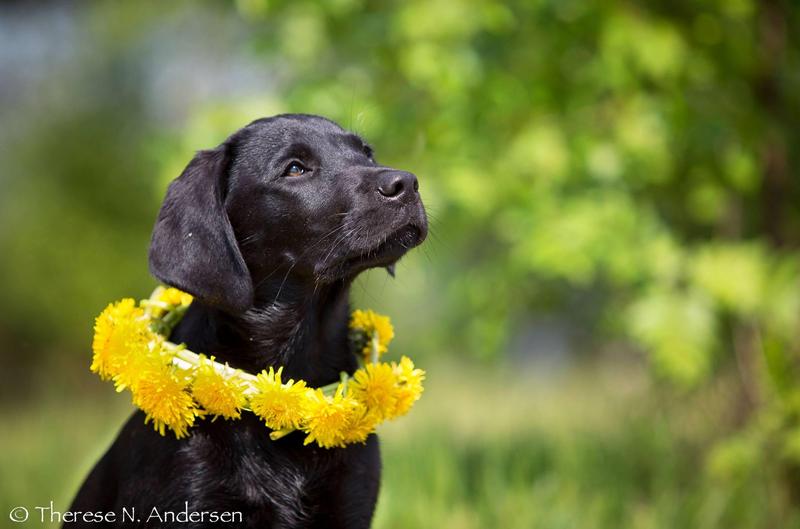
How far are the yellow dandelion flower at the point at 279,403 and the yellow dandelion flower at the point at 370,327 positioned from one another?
53 cm

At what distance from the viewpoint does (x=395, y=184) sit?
264 cm

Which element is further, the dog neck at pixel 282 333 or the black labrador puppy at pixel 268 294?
the dog neck at pixel 282 333

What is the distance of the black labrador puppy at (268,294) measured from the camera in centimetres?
254

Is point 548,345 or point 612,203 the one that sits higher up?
point 548,345

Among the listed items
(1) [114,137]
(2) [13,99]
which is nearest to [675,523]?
(1) [114,137]

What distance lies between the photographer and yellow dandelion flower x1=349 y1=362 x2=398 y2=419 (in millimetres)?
2645

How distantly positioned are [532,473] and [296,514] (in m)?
3.38

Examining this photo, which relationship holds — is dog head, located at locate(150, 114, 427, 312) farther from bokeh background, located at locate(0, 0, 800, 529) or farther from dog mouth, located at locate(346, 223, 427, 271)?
bokeh background, located at locate(0, 0, 800, 529)

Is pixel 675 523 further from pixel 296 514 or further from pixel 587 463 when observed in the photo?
pixel 296 514

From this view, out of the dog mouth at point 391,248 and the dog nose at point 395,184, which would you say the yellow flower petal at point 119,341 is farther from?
the dog nose at point 395,184

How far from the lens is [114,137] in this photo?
431 inches

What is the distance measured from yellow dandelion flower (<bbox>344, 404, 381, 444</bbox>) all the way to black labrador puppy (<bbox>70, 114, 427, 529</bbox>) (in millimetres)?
103

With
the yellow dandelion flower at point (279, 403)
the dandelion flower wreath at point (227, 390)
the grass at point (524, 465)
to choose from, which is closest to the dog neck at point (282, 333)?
the dandelion flower wreath at point (227, 390)

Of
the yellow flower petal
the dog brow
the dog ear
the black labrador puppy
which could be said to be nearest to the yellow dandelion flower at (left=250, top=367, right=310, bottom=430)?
the black labrador puppy
